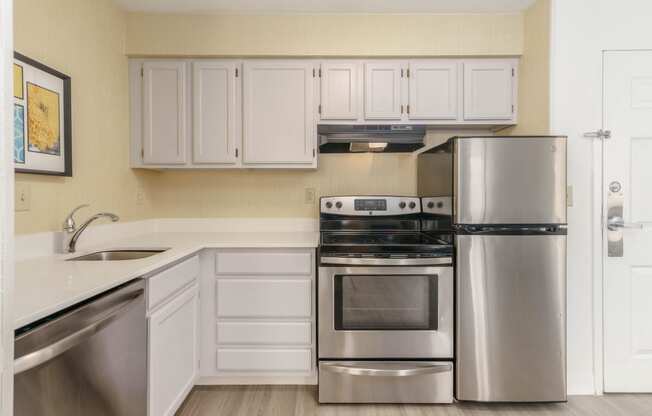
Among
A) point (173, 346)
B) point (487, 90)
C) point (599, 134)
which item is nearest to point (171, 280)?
point (173, 346)

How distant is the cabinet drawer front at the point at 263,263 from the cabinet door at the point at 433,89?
1.21 metres

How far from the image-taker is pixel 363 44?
249cm

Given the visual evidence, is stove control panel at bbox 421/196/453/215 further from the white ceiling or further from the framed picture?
the framed picture

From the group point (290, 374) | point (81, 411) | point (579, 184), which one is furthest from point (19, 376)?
point (579, 184)

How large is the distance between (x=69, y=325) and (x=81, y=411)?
0.26m

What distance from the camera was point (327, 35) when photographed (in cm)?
249

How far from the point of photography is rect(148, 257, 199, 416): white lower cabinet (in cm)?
162

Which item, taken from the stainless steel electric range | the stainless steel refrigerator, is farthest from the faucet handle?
the stainless steel refrigerator

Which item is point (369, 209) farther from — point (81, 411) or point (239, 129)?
point (81, 411)

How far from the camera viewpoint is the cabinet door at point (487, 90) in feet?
8.27

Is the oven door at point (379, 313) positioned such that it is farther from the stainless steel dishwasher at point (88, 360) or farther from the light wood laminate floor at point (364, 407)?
the stainless steel dishwasher at point (88, 360)

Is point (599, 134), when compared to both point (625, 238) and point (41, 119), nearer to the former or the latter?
point (625, 238)

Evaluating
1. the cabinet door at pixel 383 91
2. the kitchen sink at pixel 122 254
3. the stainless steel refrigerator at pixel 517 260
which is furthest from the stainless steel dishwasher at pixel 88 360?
the cabinet door at pixel 383 91

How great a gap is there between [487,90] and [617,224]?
113 centimetres
